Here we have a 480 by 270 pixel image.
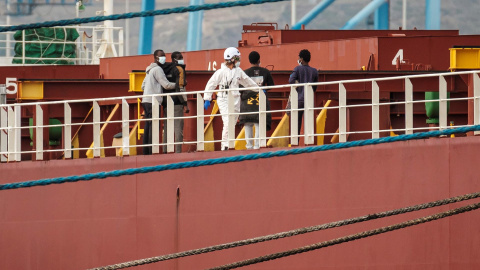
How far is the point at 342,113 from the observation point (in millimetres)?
15648

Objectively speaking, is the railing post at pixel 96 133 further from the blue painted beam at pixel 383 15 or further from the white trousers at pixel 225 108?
the blue painted beam at pixel 383 15

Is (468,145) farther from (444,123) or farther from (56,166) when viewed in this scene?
(56,166)

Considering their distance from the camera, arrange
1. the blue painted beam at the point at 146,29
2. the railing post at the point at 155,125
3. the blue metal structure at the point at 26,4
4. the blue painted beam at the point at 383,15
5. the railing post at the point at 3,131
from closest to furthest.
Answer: the railing post at the point at 155,125, the railing post at the point at 3,131, the blue metal structure at the point at 26,4, the blue painted beam at the point at 146,29, the blue painted beam at the point at 383,15

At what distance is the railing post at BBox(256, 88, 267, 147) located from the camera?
1600 cm

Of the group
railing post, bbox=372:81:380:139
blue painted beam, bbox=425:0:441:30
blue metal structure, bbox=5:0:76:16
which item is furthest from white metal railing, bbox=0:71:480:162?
blue painted beam, bbox=425:0:441:30

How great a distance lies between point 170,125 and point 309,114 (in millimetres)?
Answer: 2120

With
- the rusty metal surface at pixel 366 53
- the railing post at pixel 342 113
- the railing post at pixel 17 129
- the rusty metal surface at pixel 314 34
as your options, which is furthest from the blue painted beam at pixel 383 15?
the railing post at pixel 342 113

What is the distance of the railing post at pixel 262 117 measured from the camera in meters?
16.0

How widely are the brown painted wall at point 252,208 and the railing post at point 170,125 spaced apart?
0.59 ft

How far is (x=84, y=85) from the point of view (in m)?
20.5

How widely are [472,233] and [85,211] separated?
5567 mm

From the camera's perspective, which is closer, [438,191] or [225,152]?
[438,191]

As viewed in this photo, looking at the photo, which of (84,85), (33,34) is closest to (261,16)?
(33,34)

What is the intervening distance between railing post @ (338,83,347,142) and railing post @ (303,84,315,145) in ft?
1.20
